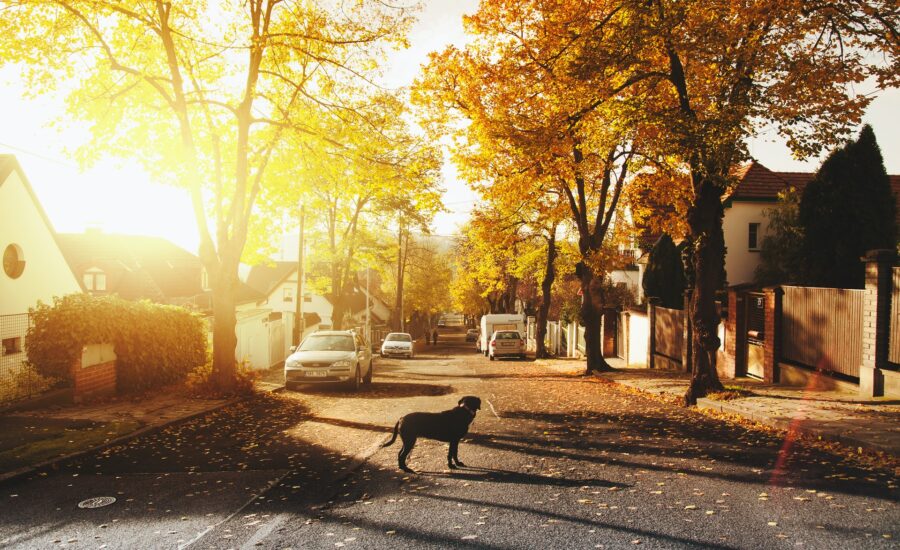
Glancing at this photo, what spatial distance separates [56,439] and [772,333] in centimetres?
1489

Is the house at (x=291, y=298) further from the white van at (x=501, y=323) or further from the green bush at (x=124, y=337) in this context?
the green bush at (x=124, y=337)

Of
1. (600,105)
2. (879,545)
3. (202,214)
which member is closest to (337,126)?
(202,214)

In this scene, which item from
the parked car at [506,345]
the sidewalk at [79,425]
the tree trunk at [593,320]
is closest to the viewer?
the sidewalk at [79,425]

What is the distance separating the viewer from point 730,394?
13297mm

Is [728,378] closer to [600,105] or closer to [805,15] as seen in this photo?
[600,105]

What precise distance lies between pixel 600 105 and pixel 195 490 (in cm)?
1084

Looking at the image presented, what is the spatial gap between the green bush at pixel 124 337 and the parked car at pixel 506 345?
826 inches

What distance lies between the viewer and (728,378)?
1819 cm

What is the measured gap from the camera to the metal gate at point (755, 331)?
677 inches

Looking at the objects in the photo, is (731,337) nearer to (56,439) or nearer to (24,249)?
(56,439)

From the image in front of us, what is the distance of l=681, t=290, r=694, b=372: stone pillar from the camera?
64.9ft

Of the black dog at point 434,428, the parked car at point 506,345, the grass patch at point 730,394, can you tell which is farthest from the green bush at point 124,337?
the parked car at point 506,345

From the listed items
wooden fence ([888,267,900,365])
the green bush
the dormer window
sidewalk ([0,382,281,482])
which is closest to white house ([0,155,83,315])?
the green bush

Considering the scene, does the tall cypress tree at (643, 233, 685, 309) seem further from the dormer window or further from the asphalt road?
the dormer window
